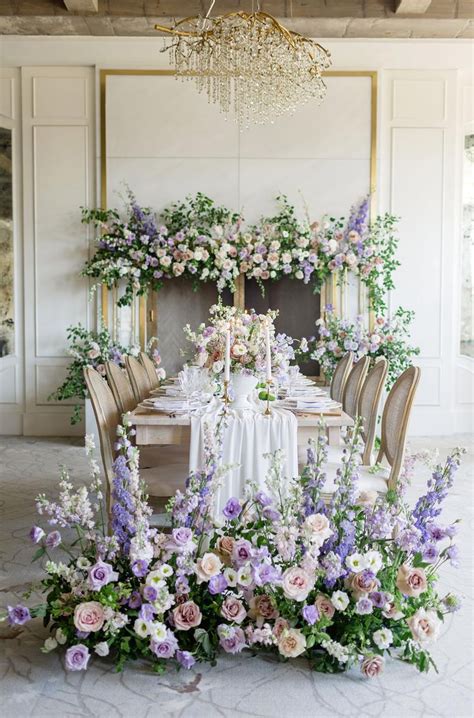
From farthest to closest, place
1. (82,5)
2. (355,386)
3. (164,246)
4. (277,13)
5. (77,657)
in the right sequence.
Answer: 1. (164,246)
2. (277,13)
3. (82,5)
4. (355,386)
5. (77,657)

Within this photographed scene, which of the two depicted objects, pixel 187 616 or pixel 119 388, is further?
pixel 119 388

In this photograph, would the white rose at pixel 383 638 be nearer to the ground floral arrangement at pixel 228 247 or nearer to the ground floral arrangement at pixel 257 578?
the ground floral arrangement at pixel 257 578

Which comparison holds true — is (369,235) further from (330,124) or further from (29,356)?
(29,356)

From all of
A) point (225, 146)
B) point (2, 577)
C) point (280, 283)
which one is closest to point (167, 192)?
point (225, 146)

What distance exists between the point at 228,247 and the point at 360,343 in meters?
1.45

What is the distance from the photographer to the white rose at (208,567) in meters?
2.42

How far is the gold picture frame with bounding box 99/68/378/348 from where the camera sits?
7.07 metres

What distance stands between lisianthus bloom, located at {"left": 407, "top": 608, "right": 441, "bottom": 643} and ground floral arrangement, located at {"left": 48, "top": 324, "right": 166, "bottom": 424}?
436 centimetres

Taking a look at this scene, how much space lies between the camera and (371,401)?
3912mm

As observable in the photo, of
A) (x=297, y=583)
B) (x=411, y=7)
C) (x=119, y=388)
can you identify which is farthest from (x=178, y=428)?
(x=411, y=7)

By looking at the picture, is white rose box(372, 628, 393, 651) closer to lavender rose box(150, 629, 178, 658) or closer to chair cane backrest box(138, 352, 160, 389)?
lavender rose box(150, 629, 178, 658)

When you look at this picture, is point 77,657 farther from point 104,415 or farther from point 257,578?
point 104,415

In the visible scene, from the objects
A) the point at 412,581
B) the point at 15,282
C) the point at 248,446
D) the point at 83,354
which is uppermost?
the point at 15,282

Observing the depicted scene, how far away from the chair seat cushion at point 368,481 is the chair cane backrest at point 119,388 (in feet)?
3.47
